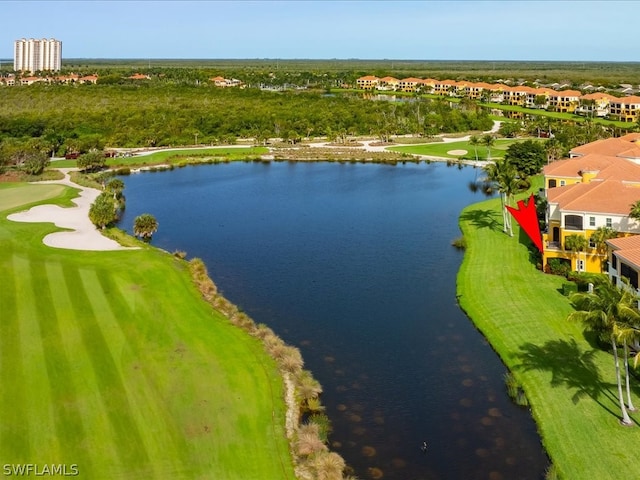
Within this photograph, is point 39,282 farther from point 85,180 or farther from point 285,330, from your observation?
point 85,180

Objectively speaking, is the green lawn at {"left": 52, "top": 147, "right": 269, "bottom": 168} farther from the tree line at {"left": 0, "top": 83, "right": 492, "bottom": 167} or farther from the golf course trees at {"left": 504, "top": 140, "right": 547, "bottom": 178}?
the golf course trees at {"left": 504, "top": 140, "right": 547, "bottom": 178}

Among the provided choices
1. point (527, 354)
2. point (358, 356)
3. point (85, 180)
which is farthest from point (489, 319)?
point (85, 180)

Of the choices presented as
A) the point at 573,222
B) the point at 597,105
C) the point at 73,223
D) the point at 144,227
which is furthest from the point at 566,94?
the point at 73,223

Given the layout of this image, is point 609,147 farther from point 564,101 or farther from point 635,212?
point 564,101

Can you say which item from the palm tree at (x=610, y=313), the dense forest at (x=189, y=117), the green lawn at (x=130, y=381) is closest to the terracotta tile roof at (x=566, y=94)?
the dense forest at (x=189, y=117)

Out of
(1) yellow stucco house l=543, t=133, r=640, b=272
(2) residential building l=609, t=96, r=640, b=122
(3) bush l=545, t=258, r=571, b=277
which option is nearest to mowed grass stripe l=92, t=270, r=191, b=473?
(3) bush l=545, t=258, r=571, b=277

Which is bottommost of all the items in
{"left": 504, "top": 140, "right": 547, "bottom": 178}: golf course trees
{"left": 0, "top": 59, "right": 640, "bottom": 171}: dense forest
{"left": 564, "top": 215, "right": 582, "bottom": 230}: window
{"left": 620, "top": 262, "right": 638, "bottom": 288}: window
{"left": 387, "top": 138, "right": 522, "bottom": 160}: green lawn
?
{"left": 620, "top": 262, "right": 638, "bottom": 288}: window
